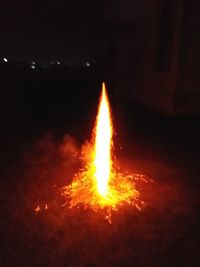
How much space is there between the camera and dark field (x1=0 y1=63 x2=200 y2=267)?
486 centimetres

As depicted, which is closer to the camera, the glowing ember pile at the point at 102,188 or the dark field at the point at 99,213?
the dark field at the point at 99,213

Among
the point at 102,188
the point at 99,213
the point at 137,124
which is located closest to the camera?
the point at 99,213

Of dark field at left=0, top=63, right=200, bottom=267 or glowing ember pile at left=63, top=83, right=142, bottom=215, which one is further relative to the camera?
glowing ember pile at left=63, top=83, right=142, bottom=215

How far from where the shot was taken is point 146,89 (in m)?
14.9

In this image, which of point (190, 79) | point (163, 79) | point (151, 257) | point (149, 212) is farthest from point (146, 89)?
point (151, 257)

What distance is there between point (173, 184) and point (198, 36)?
22.6 ft

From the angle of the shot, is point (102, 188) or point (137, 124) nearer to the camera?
point (102, 188)

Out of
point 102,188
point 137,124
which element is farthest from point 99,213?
point 137,124

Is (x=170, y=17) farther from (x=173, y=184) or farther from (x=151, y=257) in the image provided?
(x=151, y=257)

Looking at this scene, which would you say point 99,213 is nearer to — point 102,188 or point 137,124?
point 102,188

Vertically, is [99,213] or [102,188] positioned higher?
[102,188]

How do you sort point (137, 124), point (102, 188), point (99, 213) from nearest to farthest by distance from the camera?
1. point (99, 213)
2. point (102, 188)
3. point (137, 124)

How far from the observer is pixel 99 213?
5828 mm

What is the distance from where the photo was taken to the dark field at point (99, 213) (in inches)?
191
